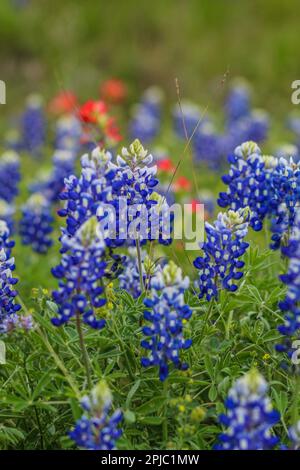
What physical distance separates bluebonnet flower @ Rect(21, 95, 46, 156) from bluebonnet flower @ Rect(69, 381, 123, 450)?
5.68m

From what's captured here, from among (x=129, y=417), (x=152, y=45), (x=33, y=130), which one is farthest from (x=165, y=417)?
(x=152, y=45)

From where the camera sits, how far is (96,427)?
220 cm

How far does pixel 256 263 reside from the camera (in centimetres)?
316

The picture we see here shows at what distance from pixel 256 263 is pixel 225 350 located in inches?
18.9

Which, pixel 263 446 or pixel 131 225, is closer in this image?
pixel 263 446

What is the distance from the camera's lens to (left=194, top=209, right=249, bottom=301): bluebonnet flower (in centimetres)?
273

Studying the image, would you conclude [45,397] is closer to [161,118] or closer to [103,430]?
[103,430]

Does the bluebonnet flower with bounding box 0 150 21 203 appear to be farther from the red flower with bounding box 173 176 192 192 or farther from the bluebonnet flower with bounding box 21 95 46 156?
the bluebonnet flower with bounding box 21 95 46 156

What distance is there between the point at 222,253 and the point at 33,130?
5288mm

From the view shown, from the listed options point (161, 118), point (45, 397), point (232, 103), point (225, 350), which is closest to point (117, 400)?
point (45, 397)

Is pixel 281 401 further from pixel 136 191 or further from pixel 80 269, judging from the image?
pixel 136 191

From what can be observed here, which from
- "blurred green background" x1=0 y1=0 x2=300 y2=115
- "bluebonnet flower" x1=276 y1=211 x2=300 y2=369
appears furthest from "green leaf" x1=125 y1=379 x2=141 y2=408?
"blurred green background" x1=0 y1=0 x2=300 y2=115

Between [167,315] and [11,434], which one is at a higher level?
[167,315]

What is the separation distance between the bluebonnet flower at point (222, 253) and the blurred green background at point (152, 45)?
7.41 meters
